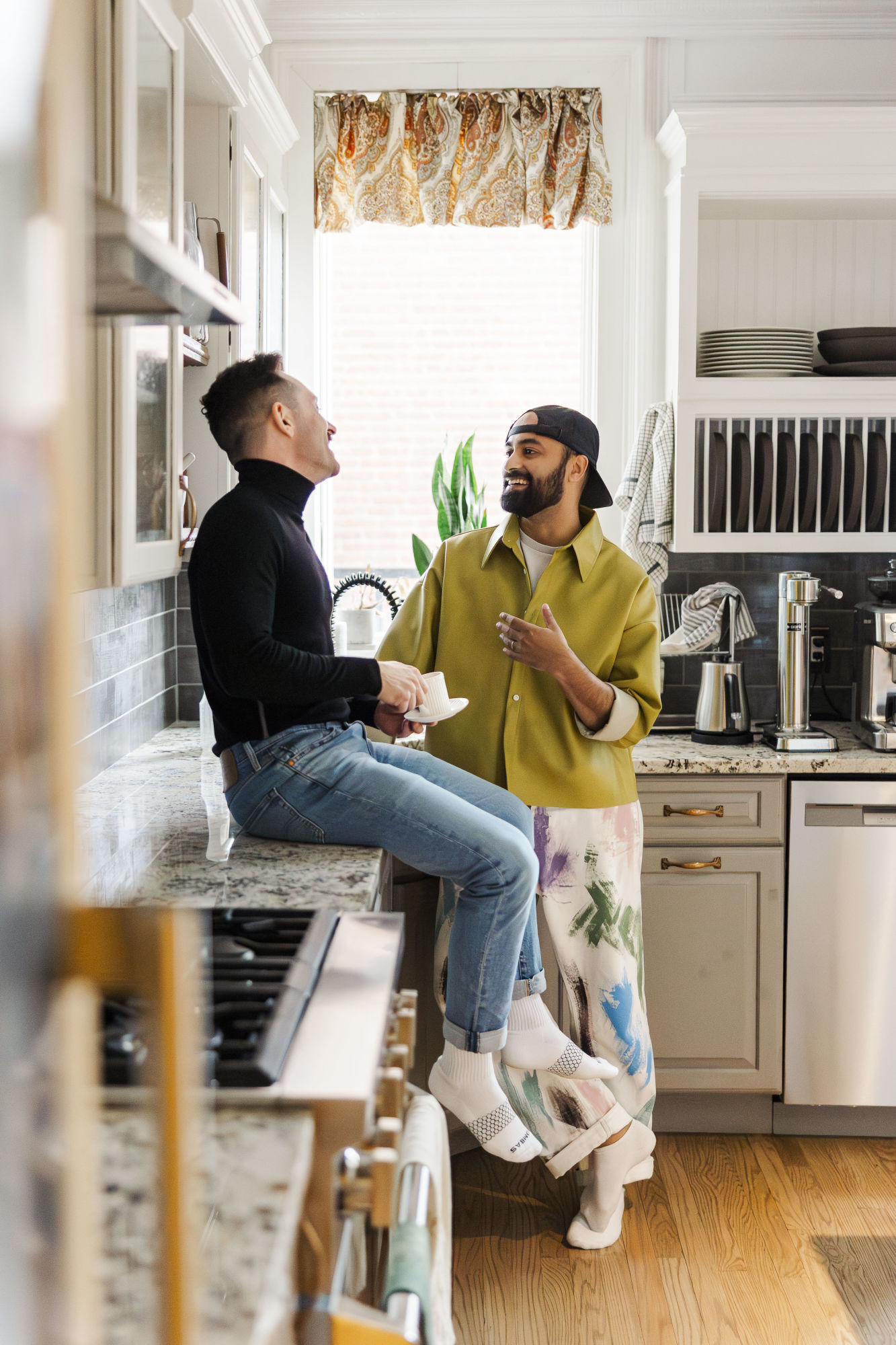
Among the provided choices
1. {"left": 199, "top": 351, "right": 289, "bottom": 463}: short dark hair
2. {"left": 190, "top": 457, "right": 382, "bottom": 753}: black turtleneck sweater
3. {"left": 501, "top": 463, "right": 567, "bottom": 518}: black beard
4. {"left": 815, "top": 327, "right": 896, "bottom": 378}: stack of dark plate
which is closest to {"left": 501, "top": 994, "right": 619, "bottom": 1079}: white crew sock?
{"left": 190, "top": 457, "right": 382, "bottom": 753}: black turtleneck sweater

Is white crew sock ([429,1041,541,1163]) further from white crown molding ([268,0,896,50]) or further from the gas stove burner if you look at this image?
white crown molding ([268,0,896,50])

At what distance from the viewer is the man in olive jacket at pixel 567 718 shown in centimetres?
231

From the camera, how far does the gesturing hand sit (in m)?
2.21

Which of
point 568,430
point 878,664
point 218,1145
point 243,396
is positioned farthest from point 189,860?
point 878,664

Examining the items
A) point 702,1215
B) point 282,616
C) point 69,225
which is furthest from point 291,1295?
point 702,1215

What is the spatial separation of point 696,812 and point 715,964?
0.38m

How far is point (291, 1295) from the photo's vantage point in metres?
0.81

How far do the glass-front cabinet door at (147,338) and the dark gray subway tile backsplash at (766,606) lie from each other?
171 cm

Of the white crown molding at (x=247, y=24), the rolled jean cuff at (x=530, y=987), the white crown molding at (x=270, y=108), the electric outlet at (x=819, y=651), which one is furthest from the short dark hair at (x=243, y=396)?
→ the electric outlet at (x=819, y=651)

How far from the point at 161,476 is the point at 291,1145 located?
1.31 meters

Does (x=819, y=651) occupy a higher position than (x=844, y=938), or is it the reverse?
(x=819, y=651)

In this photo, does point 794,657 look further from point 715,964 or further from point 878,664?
point 715,964

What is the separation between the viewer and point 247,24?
2262mm

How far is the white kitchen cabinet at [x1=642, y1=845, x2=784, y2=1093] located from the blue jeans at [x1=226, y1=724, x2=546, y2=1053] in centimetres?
90
